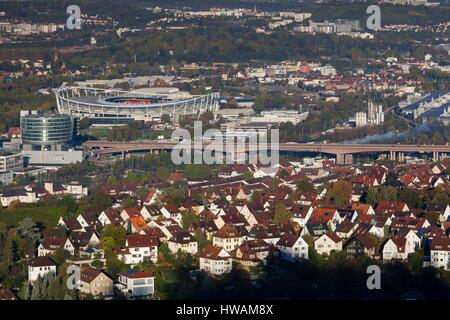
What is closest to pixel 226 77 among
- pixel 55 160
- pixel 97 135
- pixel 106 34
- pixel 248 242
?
pixel 106 34

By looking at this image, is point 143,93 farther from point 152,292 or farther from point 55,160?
point 152,292

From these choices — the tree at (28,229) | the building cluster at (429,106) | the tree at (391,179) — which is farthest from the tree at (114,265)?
the building cluster at (429,106)

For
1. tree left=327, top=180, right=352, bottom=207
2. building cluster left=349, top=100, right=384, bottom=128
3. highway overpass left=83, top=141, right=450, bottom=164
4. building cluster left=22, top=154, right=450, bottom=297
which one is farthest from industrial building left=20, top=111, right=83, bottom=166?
tree left=327, top=180, right=352, bottom=207

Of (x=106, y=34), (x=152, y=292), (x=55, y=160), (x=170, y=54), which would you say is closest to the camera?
(x=152, y=292)

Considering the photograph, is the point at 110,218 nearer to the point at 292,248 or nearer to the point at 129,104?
the point at 292,248

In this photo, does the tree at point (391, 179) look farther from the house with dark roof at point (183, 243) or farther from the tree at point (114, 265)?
the tree at point (114, 265)

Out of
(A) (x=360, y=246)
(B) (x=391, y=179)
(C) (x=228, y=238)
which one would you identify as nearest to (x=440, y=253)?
(A) (x=360, y=246)
